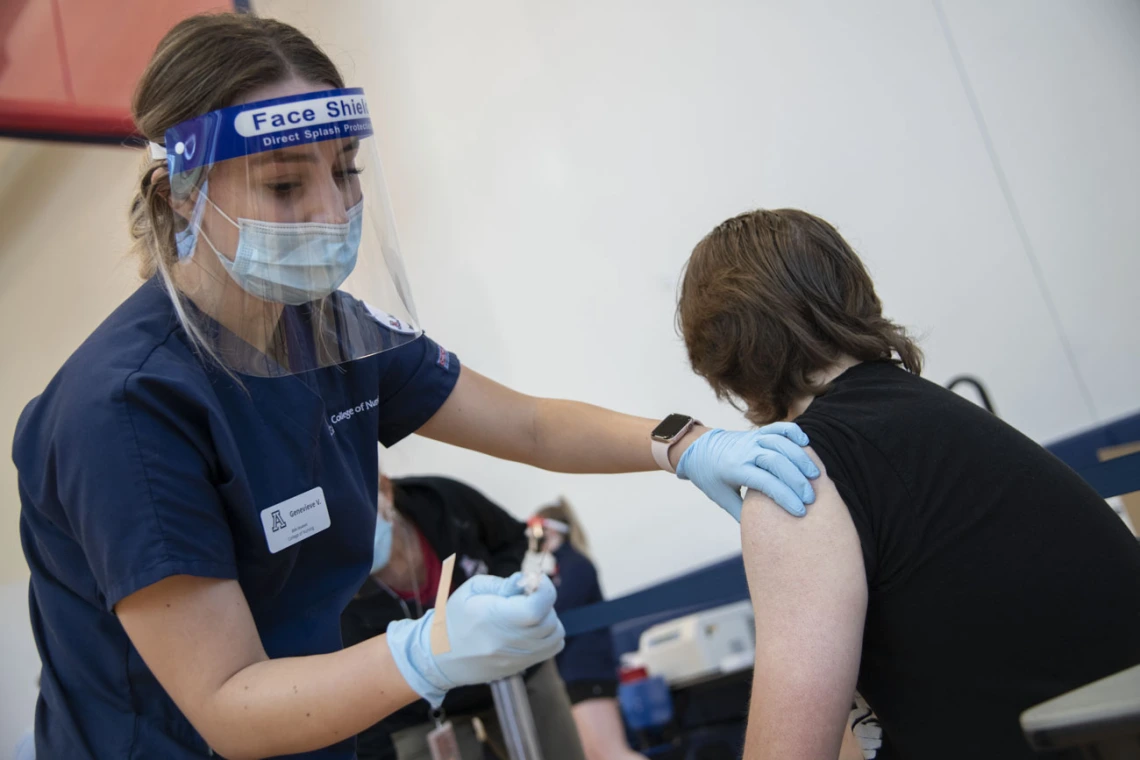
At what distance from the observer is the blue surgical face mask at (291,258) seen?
1.09 metres

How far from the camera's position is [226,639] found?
950 millimetres

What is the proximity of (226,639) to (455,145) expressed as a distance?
319 cm

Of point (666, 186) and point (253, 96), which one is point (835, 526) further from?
point (666, 186)

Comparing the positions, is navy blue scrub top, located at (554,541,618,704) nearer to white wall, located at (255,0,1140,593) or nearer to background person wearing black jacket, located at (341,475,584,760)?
background person wearing black jacket, located at (341,475,584,760)

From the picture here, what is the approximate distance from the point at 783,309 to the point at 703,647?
202 cm

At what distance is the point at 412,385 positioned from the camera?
143 cm

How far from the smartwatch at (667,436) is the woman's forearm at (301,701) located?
0.54 meters

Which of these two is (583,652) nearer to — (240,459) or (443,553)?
(443,553)

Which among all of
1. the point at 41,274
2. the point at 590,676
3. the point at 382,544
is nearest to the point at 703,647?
the point at 590,676

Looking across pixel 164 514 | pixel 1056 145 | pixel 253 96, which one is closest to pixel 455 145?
pixel 1056 145

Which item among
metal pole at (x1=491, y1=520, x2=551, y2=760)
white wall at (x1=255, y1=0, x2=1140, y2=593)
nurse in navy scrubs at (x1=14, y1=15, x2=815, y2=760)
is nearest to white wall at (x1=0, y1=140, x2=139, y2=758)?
white wall at (x1=255, y1=0, x2=1140, y2=593)

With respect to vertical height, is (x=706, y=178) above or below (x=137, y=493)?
above

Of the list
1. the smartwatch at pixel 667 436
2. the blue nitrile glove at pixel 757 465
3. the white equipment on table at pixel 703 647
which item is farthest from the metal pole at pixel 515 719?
the blue nitrile glove at pixel 757 465

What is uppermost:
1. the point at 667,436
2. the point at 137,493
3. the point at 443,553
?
the point at 137,493
